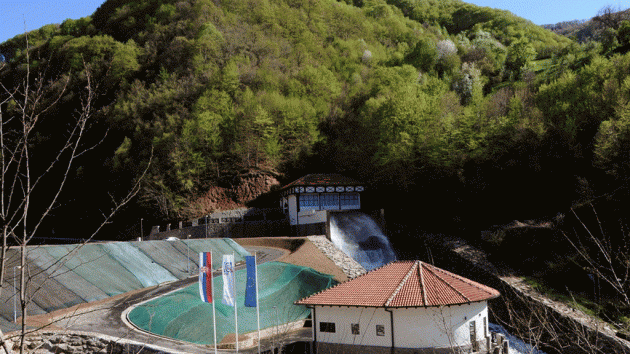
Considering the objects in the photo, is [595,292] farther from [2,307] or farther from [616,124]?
[2,307]

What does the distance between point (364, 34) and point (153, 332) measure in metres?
70.0

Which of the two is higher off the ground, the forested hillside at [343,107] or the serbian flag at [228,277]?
→ the forested hillside at [343,107]

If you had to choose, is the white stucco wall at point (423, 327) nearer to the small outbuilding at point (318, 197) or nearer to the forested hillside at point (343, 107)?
the forested hillside at point (343, 107)

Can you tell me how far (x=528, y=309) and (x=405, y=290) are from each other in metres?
10.8

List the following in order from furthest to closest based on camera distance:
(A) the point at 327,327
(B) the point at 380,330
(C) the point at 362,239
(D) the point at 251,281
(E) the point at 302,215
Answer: (E) the point at 302,215, (C) the point at 362,239, (A) the point at 327,327, (B) the point at 380,330, (D) the point at 251,281

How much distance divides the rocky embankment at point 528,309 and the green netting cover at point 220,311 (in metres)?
9.23

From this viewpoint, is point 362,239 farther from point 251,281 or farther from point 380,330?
point 251,281

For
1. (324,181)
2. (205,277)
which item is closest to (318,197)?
(324,181)

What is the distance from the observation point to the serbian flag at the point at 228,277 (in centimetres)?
1762

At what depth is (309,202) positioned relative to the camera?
44406mm

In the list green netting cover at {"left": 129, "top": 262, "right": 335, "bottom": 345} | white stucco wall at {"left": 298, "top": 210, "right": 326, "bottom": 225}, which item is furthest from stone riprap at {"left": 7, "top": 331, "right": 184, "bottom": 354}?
white stucco wall at {"left": 298, "top": 210, "right": 326, "bottom": 225}

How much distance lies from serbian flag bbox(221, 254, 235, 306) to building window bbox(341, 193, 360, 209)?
1109 inches

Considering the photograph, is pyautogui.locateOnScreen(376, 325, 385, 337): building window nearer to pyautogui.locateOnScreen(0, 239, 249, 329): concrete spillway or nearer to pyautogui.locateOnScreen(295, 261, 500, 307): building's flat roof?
pyautogui.locateOnScreen(295, 261, 500, 307): building's flat roof

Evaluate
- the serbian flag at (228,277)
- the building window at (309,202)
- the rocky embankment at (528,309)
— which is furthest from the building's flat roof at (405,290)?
the building window at (309,202)
